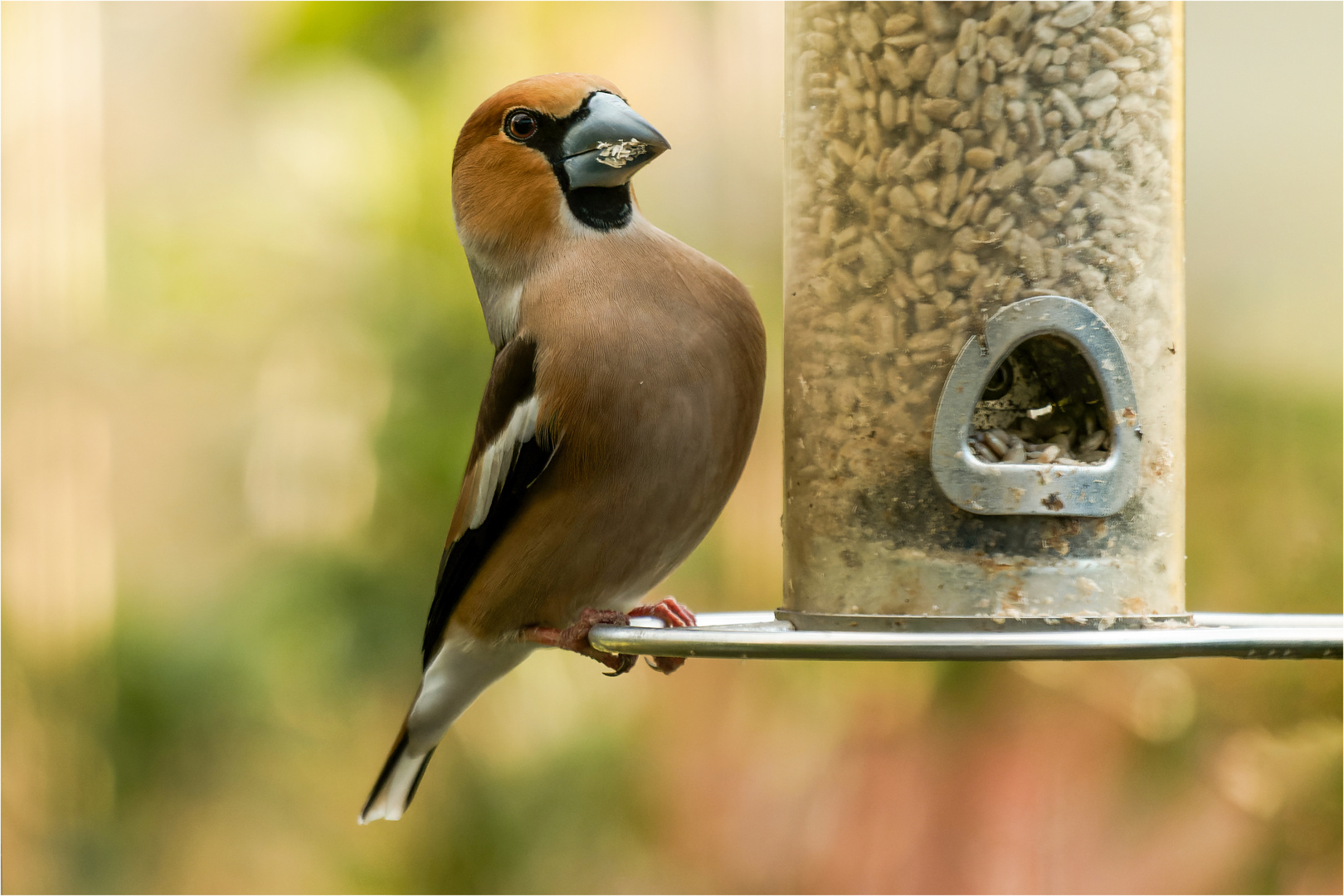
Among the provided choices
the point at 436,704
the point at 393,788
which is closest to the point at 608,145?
the point at 436,704

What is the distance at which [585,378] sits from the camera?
264cm

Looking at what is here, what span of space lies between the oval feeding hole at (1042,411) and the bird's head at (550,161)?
84cm

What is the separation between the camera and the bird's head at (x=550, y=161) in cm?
271

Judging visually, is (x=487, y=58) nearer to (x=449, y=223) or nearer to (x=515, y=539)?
(x=449, y=223)

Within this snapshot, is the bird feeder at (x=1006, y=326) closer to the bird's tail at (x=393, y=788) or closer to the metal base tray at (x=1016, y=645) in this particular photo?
the metal base tray at (x=1016, y=645)

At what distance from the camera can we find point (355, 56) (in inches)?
192

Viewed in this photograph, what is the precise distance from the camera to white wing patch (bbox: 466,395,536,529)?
2.73 m

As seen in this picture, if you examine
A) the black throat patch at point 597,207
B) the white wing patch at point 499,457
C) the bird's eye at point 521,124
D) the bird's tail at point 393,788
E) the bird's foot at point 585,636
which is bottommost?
the bird's tail at point 393,788

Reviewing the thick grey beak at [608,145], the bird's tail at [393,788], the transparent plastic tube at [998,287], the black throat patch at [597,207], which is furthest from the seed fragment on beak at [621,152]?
the bird's tail at [393,788]

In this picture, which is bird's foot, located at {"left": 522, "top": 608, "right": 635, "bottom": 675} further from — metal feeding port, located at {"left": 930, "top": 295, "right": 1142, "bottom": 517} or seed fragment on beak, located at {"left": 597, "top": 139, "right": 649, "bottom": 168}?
seed fragment on beak, located at {"left": 597, "top": 139, "right": 649, "bottom": 168}

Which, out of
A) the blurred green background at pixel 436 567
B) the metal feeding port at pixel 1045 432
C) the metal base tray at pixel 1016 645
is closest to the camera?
the metal base tray at pixel 1016 645

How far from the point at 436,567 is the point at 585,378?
2.21m

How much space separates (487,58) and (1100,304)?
305 cm

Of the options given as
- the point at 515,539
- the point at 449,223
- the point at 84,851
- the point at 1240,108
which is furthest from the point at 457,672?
the point at 1240,108
